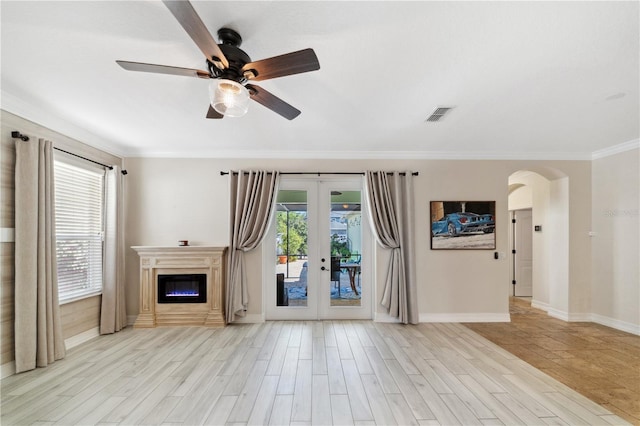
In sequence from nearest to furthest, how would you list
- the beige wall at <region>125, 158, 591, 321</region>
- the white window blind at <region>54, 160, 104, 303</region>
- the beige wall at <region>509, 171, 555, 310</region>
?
the white window blind at <region>54, 160, 104, 303</region> → the beige wall at <region>125, 158, 591, 321</region> → the beige wall at <region>509, 171, 555, 310</region>

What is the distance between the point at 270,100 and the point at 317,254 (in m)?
3.11

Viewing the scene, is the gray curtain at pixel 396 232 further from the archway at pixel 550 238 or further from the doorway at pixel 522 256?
the doorway at pixel 522 256

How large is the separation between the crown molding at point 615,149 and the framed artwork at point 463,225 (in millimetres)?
1919

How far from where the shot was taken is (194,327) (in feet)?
14.9

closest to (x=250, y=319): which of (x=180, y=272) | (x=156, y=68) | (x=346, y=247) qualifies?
(x=180, y=272)

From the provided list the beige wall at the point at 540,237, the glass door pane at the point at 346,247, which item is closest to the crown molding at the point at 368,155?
the glass door pane at the point at 346,247

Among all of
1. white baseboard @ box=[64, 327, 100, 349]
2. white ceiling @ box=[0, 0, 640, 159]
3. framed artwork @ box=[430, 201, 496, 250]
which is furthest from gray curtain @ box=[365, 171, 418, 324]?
white baseboard @ box=[64, 327, 100, 349]

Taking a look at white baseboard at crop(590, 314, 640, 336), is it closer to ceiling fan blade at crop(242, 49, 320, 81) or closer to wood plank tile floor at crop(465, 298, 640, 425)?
wood plank tile floor at crop(465, 298, 640, 425)

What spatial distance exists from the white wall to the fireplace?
654 cm

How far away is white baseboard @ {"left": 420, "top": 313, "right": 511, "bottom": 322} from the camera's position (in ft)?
15.9

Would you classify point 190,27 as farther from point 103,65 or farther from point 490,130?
point 490,130

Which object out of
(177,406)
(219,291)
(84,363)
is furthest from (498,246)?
(84,363)

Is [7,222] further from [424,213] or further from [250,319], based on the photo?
[424,213]

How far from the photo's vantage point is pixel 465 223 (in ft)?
16.3
